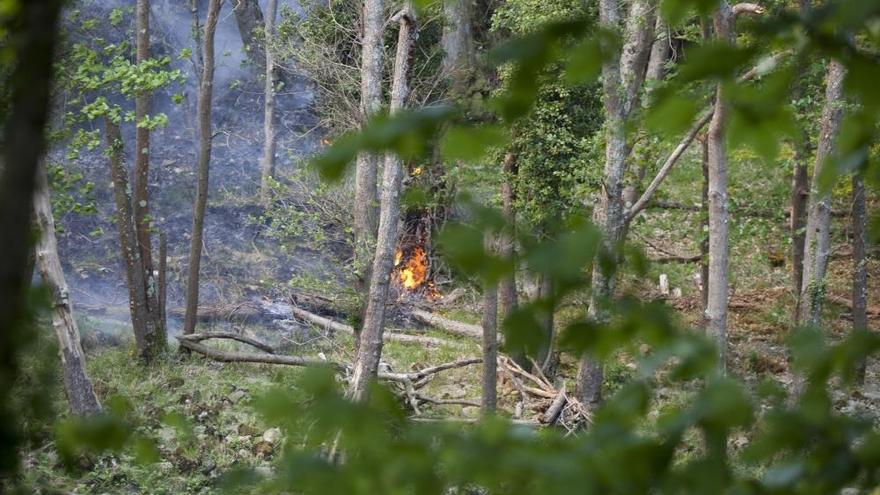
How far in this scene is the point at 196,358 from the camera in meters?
14.9

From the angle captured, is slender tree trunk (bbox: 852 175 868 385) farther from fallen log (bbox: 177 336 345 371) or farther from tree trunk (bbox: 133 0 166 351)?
tree trunk (bbox: 133 0 166 351)

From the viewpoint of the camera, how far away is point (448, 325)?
17.5m

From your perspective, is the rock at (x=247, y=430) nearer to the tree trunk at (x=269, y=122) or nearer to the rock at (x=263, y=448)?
the rock at (x=263, y=448)

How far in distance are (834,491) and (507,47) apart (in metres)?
0.94

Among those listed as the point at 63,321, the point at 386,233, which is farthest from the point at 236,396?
the point at 386,233

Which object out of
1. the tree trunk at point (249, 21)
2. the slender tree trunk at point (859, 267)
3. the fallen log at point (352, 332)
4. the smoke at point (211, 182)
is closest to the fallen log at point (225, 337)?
the fallen log at point (352, 332)

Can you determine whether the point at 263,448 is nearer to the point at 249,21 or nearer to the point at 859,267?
the point at 859,267

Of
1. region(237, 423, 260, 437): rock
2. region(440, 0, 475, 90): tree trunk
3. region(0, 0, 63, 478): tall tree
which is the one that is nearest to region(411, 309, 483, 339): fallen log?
region(440, 0, 475, 90): tree trunk

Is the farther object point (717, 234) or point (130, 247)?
point (130, 247)

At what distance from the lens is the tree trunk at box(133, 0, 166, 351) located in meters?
13.9

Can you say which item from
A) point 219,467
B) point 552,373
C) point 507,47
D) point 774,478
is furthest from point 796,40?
point 552,373

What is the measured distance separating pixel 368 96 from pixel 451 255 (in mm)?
11261

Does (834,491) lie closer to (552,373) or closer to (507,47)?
(507,47)

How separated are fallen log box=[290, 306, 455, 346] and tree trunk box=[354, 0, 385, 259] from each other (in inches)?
118
